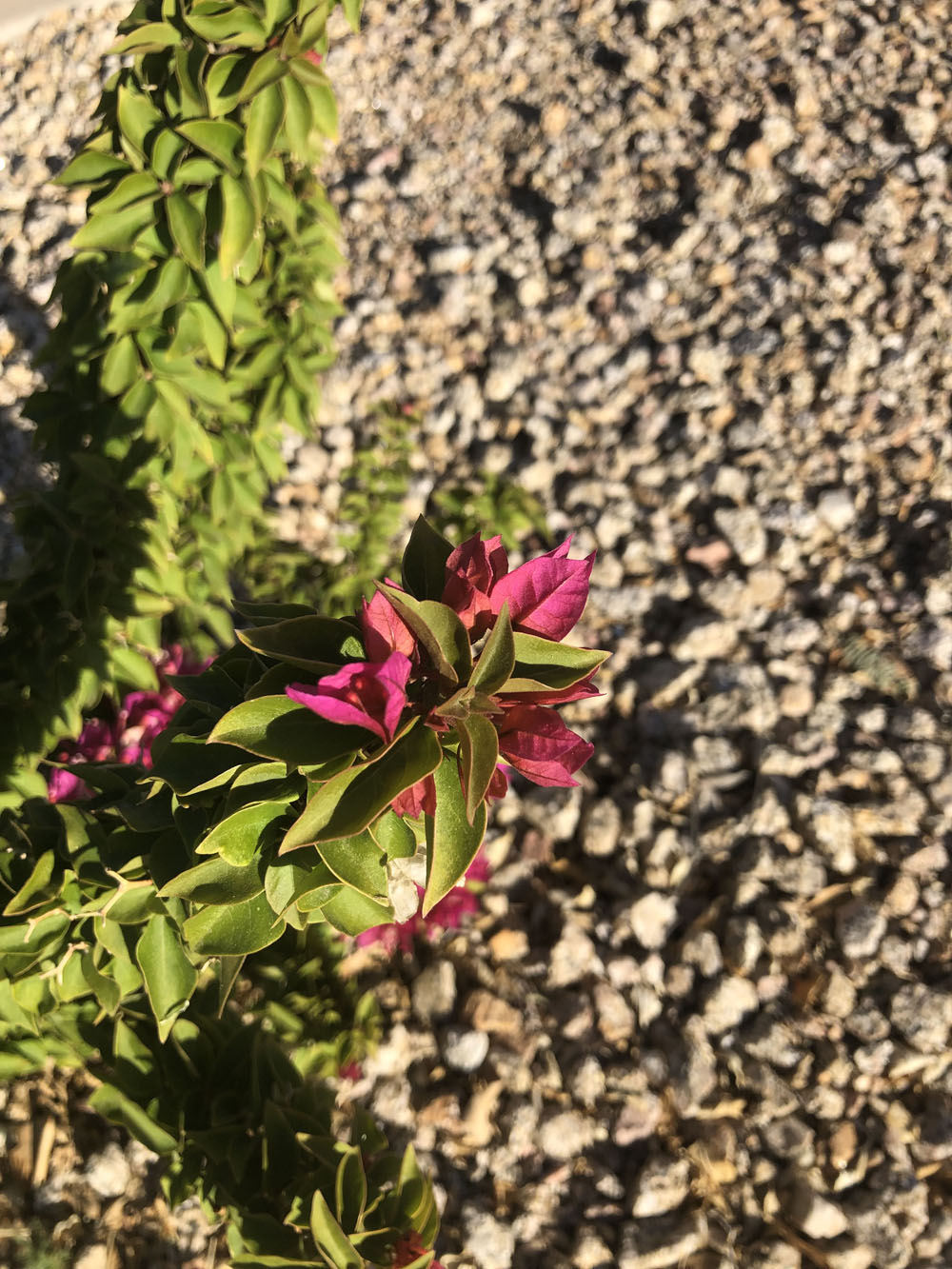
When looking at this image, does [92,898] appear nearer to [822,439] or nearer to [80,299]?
[80,299]

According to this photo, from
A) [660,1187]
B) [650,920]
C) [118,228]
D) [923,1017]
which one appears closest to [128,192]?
[118,228]

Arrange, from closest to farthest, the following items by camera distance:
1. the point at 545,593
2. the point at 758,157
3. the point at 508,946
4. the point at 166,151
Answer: the point at 545,593 < the point at 166,151 < the point at 508,946 < the point at 758,157

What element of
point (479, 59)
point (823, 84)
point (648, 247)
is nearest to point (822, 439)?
point (648, 247)

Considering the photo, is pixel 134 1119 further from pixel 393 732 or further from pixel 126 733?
pixel 393 732

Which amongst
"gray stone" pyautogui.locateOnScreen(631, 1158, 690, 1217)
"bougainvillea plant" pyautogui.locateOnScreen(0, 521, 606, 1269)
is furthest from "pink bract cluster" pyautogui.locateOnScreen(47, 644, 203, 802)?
"gray stone" pyautogui.locateOnScreen(631, 1158, 690, 1217)

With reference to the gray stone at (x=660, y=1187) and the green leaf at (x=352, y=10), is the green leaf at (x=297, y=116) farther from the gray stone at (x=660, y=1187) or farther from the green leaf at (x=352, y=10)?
the gray stone at (x=660, y=1187)

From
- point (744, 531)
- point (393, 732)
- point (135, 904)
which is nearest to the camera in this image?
point (393, 732)

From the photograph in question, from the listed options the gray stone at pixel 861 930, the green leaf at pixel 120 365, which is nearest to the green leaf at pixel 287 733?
the green leaf at pixel 120 365
